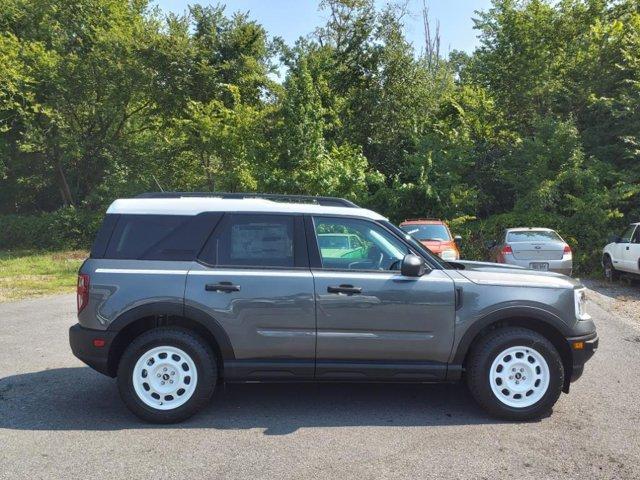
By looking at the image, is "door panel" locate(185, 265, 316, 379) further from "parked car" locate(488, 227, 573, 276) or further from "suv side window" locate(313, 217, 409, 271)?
"parked car" locate(488, 227, 573, 276)

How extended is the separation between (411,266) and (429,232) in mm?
9316

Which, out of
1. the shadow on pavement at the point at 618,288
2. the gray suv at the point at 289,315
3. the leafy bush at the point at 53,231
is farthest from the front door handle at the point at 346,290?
the leafy bush at the point at 53,231

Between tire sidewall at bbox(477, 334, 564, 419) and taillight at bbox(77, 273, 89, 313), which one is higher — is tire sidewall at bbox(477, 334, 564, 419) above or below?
below

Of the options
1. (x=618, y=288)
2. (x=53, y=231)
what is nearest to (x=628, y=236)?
(x=618, y=288)

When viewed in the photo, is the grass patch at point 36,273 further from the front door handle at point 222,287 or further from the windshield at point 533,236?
the windshield at point 533,236

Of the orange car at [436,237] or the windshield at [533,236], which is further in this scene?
the windshield at [533,236]


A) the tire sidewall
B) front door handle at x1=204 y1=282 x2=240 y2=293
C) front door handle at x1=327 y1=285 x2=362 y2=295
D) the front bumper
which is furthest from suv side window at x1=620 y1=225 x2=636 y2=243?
front door handle at x1=204 y1=282 x2=240 y2=293

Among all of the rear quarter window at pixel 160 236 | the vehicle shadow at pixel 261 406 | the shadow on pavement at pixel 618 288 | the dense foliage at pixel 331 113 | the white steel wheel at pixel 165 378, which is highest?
the dense foliage at pixel 331 113

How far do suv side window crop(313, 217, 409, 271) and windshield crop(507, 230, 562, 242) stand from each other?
367 inches

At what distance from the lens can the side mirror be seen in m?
4.75

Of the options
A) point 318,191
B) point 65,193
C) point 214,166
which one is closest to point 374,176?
point 318,191

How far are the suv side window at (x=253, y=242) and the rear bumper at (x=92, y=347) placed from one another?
106cm

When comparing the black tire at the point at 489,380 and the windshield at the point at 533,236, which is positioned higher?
the windshield at the point at 533,236

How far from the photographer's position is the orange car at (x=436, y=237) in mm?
12891
